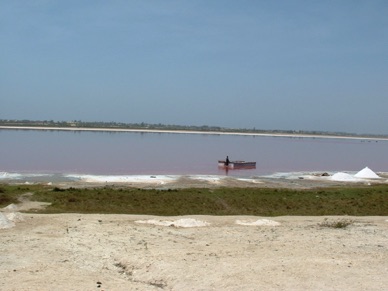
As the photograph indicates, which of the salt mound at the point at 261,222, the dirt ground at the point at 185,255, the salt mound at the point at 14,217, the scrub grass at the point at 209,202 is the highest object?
the salt mound at the point at 14,217

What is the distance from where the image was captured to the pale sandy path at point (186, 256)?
9.68 meters

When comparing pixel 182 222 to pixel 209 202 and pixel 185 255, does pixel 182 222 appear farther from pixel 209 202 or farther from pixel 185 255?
pixel 209 202

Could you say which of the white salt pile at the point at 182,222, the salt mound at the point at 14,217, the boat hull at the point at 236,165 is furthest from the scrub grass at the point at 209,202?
the boat hull at the point at 236,165

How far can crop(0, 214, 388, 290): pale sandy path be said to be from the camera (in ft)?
31.8

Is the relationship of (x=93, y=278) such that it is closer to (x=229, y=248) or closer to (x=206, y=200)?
(x=229, y=248)

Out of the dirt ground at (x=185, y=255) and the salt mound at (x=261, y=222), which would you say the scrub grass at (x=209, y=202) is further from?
the dirt ground at (x=185, y=255)

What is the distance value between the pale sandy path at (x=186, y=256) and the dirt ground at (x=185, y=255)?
2 cm

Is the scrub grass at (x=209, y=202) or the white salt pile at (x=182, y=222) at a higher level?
the white salt pile at (x=182, y=222)

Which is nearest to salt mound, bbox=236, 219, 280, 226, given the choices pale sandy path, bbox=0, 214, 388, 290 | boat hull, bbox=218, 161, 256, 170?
pale sandy path, bbox=0, 214, 388, 290

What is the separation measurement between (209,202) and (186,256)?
12.0 m

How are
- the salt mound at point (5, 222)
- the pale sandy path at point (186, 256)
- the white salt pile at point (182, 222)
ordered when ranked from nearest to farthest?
the pale sandy path at point (186, 256) → the salt mound at point (5, 222) → the white salt pile at point (182, 222)

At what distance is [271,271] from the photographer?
10445 mm

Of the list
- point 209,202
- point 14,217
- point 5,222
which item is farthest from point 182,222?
point 209,202

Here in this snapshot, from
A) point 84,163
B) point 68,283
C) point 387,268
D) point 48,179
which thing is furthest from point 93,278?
point 84,163
